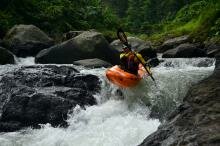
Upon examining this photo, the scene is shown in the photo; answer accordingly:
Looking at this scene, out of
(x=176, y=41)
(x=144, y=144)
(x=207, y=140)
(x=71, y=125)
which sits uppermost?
(x=207, y=140)

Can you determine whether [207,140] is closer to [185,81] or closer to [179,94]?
[179,94]

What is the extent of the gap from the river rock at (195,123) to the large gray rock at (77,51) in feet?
35.0

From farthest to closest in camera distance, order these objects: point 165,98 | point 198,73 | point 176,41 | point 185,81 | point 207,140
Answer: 1. point 176,41
2. point 198,73
3. point 185,81
4. point 165,98
5. point 207,140

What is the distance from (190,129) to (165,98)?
514cm

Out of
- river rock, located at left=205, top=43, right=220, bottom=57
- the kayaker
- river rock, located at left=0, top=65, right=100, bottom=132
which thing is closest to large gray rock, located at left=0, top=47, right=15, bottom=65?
river rock, located at left=0, top=65, right=100, bottom=132

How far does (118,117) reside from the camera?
32.6 feet

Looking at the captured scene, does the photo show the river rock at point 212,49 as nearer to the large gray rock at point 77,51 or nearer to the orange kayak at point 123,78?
the large gray rock at point 77,51

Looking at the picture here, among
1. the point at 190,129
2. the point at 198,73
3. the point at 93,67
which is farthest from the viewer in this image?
the point at 93,67

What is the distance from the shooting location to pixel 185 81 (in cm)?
1177

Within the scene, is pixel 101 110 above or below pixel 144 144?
below

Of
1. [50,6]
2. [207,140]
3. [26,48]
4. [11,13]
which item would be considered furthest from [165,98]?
[50,6]

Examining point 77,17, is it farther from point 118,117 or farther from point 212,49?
point 118,117

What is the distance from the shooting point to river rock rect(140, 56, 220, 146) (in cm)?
537

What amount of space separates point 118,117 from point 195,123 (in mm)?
4266
